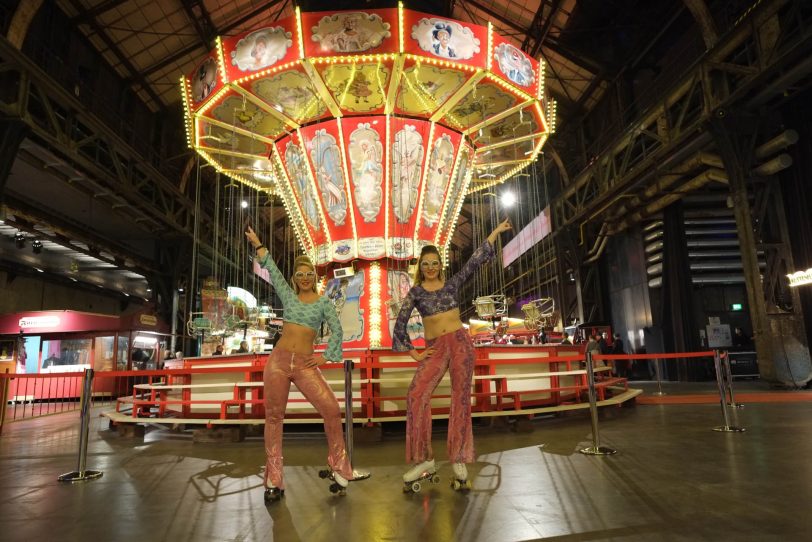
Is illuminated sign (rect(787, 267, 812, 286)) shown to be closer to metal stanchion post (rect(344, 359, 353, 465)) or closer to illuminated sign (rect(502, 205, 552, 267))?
illuminated sign (rect(502, 205, 552, 267))

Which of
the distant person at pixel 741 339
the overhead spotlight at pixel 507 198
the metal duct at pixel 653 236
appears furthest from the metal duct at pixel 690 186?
the overhead spotlight at pixel 507 198

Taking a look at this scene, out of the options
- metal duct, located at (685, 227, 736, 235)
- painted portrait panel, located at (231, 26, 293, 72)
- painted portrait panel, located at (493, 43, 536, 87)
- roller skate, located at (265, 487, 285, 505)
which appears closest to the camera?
roller skate, located at (265, 487, 285, 505)

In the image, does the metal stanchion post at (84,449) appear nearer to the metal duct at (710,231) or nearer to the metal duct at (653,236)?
the metal duct at (653,236)

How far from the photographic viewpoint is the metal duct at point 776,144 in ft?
32.9

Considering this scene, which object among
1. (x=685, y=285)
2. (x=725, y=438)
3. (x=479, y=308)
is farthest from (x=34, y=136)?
(x=685, y=285)

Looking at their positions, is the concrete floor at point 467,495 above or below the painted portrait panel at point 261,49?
below

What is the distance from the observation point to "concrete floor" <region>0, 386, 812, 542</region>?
267 cm

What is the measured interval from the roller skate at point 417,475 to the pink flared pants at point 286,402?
1.38 ft

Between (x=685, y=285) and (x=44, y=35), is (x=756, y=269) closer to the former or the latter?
(x=685, y=285)

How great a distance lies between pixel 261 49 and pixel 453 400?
22.5 feet

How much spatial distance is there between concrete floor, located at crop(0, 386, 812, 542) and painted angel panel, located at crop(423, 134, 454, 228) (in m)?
5.29

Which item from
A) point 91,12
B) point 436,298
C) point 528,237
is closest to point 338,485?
point 436,298

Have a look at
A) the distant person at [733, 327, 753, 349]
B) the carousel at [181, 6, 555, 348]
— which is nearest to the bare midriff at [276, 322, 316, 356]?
the carousel at [181, 6, 555, 348]

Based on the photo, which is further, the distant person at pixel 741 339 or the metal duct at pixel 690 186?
the distant person at pixel 741 339
